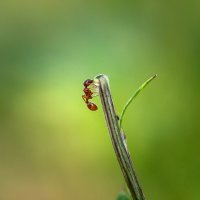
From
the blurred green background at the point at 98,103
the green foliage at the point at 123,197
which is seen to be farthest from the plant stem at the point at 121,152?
the blurred green background at the point at 98,103

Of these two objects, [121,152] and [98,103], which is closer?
[121,152]

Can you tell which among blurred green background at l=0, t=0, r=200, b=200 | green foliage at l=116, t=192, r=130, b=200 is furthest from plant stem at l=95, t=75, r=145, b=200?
blurred green background at l=0, t=0, r=200, b=200

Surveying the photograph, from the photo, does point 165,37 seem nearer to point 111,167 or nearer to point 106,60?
point 106,60

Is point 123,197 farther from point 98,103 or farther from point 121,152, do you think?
point 98,103

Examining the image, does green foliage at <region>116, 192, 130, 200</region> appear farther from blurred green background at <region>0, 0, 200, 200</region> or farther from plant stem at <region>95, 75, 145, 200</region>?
blurred green background at <region>0, 0, 200, 200</region>

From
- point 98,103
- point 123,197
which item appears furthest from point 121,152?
point 98,103

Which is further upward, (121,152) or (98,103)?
(121,152)

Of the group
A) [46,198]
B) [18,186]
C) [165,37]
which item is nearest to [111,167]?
[46,198]

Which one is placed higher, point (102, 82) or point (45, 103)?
point (102, 82)
